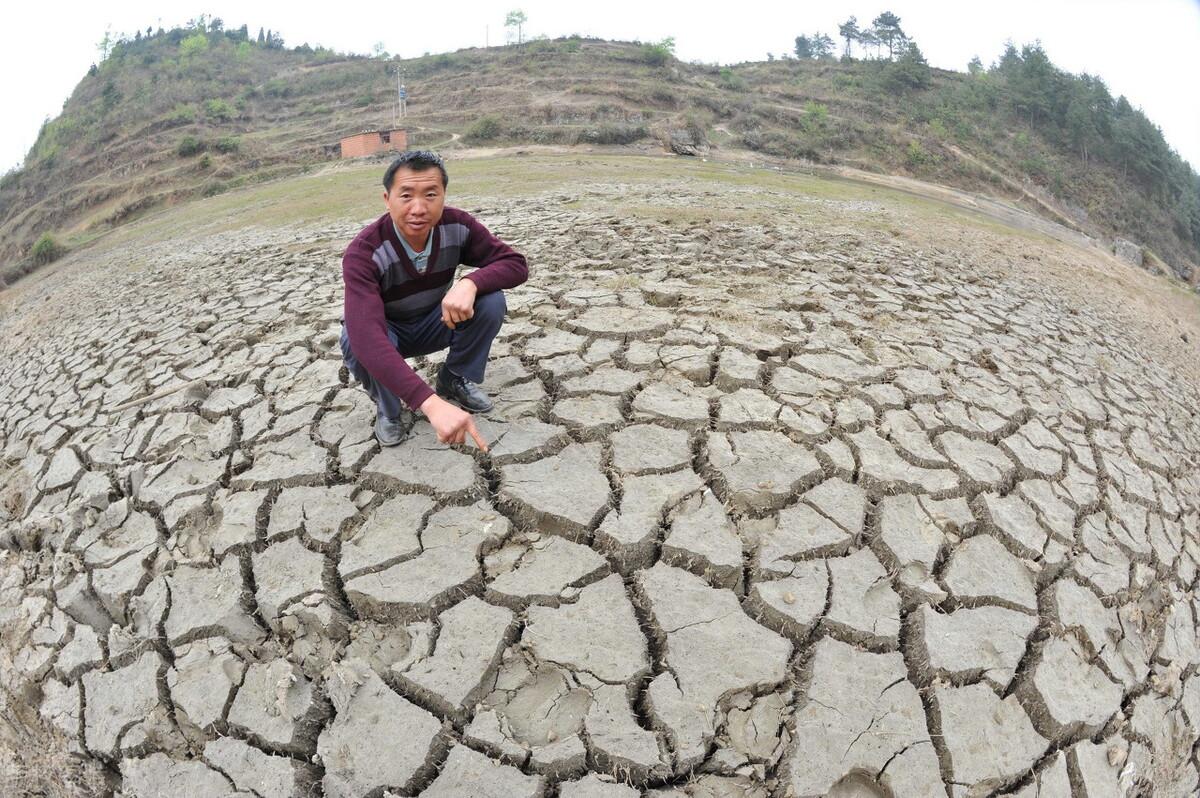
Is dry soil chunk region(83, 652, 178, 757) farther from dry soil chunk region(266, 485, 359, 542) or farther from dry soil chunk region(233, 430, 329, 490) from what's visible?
dry soil chunk region(233, 430, 329, 490)

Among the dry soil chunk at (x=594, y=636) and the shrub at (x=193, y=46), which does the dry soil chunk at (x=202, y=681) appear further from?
the shrub at (x=193, y=46)

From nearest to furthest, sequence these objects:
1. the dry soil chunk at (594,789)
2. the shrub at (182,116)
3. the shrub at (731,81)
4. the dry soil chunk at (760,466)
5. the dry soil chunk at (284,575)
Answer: the dry soil chunk at (594,789) < the dry soil chunk at (284,575) < the dry soil chunk at (760,466) < the shrub at (182,116) < the shrub at (731,81)

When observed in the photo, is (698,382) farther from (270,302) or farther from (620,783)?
(270,302)

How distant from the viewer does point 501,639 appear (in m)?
1.58

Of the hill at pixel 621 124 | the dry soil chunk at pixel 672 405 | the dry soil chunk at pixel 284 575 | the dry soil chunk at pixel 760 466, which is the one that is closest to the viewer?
the dry soil chunk at pixel 284 575

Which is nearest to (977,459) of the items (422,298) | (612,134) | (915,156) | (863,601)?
(863,601)

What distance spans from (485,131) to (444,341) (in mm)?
24211

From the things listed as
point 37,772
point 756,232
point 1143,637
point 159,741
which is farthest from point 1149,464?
point 37,772

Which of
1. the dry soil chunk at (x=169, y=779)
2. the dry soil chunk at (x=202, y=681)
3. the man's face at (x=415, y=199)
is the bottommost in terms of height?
the dry soil chunk at (x=169, y=779)

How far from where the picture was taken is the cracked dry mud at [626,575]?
142 cm

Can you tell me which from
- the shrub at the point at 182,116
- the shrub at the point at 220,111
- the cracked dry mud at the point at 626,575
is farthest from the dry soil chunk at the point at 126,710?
the shrub at the point at 220,111

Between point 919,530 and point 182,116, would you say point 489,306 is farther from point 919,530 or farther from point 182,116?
point 182,116

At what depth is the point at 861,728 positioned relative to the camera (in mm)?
1423

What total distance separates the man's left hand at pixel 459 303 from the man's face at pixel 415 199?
0.21 m
